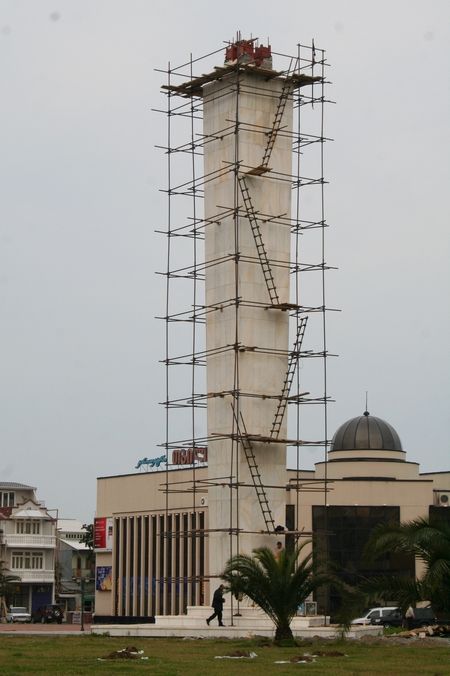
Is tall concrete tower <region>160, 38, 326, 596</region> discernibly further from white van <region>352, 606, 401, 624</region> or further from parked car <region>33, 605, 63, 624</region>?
parked car <region>33, 605, 63, 624</region>

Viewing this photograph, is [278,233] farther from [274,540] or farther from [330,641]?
[330,641]

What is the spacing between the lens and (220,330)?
188ft

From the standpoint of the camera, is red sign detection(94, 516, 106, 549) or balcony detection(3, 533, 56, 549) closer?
red sign detection(94, 516, 106, 549)

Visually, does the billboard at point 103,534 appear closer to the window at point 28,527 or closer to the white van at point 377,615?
the window at point 28,527

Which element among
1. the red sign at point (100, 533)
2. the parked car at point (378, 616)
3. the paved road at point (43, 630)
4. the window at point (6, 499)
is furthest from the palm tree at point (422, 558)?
the window at point (6, 499)

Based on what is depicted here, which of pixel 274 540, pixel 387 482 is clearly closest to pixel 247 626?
pixel 274 540

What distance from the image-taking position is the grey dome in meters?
91.0

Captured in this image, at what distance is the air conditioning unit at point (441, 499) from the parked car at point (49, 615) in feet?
105

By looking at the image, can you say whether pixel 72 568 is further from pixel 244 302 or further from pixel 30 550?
pixel 244 302

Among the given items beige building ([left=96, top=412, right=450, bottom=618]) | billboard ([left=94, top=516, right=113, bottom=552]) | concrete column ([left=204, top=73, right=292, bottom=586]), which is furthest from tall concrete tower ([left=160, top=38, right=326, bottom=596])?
billboard ([left=94, top=516, right=113, bottom=552])

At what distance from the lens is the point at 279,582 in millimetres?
43281

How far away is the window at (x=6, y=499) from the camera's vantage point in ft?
489

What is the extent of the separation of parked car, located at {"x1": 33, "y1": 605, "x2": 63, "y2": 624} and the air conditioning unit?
31991 mm

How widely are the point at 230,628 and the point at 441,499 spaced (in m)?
42.8
